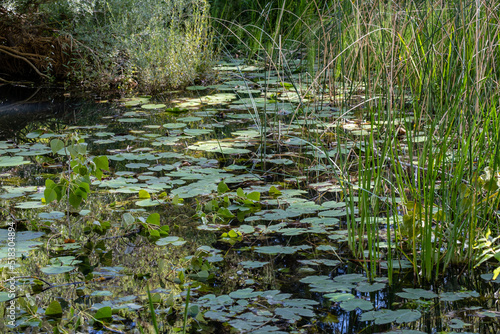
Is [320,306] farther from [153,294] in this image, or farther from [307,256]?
[153,294]

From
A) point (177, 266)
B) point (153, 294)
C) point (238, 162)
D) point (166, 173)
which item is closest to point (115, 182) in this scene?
point (166, 173)

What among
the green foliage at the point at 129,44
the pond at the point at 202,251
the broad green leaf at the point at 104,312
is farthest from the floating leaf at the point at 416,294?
the green foliage at the point at 129,44

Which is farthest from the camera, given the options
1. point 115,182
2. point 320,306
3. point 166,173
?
point 166,173

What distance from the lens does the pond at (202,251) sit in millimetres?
1683

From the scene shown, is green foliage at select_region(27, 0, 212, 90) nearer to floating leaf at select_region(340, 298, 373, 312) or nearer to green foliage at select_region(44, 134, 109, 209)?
green foliage at select_region(44, 134, 109, 209)

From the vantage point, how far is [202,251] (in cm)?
213

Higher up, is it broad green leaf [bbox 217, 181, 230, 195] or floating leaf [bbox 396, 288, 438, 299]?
broad green leaf [bbox 217, 181, 230, 195]

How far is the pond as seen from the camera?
1.68 m

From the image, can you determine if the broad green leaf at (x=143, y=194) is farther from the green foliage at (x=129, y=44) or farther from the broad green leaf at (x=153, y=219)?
the green foliage at (x=129, y=44)

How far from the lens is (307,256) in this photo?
2164 millimetres

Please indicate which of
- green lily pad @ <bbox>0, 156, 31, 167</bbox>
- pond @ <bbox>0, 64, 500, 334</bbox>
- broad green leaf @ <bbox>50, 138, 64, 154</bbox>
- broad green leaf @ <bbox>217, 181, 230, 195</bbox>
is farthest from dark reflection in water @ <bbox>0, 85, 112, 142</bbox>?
broad green leaf @ <bbox>217, 181, 230, 195</bbox>

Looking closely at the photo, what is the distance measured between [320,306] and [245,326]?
30 cm

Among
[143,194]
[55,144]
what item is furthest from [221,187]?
[55,144]

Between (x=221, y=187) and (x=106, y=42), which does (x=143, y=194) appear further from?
(x=106, y=42)
